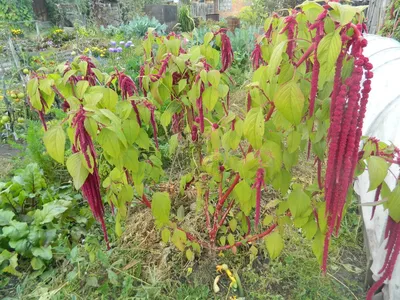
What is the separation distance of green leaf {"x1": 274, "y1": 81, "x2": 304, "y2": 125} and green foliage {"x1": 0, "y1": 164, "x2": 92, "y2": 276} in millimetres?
1643

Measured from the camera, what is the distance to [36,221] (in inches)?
78.7

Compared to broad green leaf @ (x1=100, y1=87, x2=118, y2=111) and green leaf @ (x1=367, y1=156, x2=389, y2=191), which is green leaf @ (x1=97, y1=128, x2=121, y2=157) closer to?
broad green leaf @ (x1=100, y1=87, x2=118, y2=111)

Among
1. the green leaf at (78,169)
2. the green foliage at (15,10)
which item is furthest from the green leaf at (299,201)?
the green foliage at (15,10)

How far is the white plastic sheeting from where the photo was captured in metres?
1.55

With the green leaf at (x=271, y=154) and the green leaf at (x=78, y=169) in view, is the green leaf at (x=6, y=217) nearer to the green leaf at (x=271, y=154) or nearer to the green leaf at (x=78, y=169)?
the green leaf at (x=78, y=169)

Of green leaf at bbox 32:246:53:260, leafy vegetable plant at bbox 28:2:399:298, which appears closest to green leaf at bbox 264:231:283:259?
leafy vegetable plant at bbox 28:2:399:298

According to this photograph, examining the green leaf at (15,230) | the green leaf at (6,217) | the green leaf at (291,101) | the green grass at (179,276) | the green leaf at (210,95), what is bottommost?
→ the green grass at (179,276)

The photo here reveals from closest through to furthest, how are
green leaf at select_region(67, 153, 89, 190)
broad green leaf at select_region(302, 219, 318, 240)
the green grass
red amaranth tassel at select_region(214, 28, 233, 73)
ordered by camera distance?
green leaf at select_region(67, 153, 89, 190) → broad green leaf at select_region(302, 219, 318, 240) → red amaranth tassel at select_region(214, 28, 233, 73) → the green grass

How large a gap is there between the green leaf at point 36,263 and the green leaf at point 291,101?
5.67ft

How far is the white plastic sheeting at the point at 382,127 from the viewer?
155 cm

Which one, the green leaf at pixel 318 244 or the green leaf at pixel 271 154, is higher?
the green leaf at pixel 271 154

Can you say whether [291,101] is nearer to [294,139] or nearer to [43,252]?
[294,139]

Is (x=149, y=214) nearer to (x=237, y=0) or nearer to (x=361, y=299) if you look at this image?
(x=361, y=299)

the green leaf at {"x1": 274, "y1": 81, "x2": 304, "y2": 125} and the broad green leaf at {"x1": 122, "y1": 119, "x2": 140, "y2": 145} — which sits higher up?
the green leaf at {"x1": 274, "y1": 81, "x2": 304, "y2": 125}
